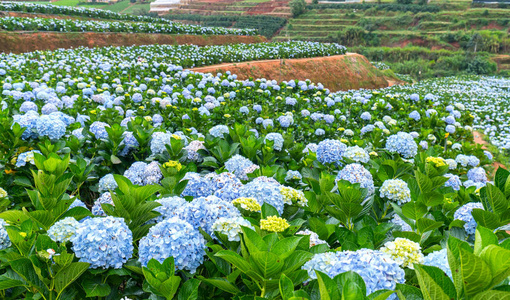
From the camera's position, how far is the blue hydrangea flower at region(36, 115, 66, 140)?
3.12 metres

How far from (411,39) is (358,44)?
7668 mm

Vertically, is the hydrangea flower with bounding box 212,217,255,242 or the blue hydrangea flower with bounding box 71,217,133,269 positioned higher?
the hydrangea flower with bounding box 212,217,255,242

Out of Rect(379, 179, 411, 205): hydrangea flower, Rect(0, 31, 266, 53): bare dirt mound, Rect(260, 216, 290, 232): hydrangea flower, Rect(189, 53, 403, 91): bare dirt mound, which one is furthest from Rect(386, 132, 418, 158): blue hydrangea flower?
Rect(0, 31, 266, 53): bare dirt mound

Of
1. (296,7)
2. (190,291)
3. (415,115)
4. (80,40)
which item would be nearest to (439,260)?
(190,291)

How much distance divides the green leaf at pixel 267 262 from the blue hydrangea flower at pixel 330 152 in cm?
203

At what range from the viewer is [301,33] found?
5553 centimetres

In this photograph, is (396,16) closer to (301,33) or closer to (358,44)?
(358,44)

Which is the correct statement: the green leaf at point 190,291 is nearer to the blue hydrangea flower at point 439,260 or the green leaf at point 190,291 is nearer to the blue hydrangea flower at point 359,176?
the blue hydrangea flower at point 439,260

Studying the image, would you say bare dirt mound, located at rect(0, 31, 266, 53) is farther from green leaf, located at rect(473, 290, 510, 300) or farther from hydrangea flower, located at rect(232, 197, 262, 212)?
green leaf, located at rect(473, 290, 510, 300)

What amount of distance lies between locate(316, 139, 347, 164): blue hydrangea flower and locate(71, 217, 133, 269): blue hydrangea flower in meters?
2.02

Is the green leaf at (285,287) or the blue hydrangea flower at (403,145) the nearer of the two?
the green leaf at (285,287)

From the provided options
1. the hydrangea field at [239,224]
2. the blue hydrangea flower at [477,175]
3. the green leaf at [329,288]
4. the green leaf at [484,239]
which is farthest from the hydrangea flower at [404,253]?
the blue hydrangea flower at [477,175]

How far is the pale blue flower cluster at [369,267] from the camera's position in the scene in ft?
3.70

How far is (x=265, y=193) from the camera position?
5.75ft
